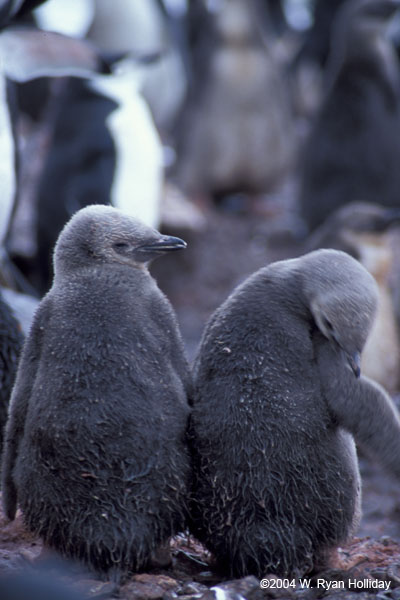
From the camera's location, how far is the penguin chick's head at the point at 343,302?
2.74 meters

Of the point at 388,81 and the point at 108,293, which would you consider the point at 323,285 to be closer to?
the point at 108,293

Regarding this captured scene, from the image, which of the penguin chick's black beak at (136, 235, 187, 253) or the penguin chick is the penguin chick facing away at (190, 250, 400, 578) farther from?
the penguin chick

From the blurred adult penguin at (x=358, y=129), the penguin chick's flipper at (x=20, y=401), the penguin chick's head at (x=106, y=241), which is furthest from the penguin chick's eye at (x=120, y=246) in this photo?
the blurred adult penguin at (x=358, y=129)

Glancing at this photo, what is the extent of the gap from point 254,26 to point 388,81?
380cm

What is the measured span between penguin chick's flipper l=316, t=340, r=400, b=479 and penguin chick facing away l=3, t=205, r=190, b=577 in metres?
0.44

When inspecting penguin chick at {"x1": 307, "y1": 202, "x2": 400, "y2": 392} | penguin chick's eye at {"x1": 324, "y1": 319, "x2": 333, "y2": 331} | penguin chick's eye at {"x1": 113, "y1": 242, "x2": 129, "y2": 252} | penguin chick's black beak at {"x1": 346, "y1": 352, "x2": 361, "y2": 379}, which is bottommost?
penguin chick at {"x1": 307, "y1": 202, "x2": 400, "y2": 392}

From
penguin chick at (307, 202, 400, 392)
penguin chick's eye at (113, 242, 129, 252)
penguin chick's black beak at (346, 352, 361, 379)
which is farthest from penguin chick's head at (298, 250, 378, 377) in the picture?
penguin chick at (307, 202, 400, 392)

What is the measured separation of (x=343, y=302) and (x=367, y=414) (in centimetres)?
32

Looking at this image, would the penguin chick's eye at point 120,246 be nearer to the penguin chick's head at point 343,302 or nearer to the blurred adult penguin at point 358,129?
the penguin chick's head at point 343,302

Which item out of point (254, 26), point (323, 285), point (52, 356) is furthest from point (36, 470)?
point (254, 26)

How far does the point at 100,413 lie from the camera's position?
2688mm

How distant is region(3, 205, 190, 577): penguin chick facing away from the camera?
269cm

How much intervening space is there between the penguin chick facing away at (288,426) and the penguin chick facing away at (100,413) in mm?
116

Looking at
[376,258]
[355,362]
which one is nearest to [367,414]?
[355,362]
